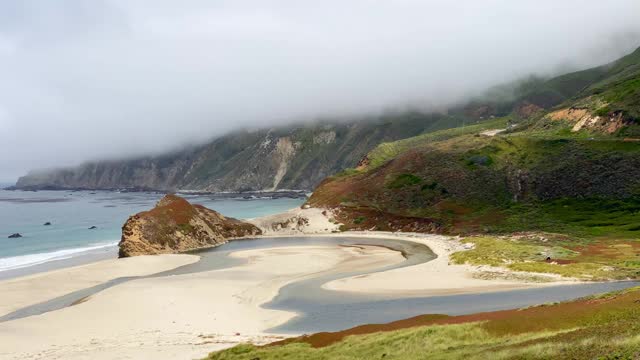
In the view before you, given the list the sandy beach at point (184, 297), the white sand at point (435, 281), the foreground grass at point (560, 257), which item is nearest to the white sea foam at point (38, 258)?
the sandy beach at point (184, 297)

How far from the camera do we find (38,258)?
92562 millimetres

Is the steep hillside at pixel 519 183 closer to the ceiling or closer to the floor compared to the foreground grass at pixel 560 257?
closer to the ceiling

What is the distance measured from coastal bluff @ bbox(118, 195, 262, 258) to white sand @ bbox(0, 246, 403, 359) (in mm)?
27380

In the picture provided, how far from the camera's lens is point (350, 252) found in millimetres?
87125

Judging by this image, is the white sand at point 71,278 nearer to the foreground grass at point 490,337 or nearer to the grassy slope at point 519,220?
the foreground grass at point 490,337

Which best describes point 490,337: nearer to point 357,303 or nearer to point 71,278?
point 357,303

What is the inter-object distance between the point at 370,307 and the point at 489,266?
23029 mm

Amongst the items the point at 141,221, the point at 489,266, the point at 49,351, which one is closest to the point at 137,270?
the point at 141,221

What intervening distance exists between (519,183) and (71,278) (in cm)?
9364

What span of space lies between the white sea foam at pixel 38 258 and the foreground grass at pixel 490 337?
224 feet

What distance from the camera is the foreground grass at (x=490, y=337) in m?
21.6

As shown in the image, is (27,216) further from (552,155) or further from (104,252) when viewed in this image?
(552,155)

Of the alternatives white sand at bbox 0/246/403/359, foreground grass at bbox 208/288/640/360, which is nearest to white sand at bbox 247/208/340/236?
white sand at bbox 0/246/403/359

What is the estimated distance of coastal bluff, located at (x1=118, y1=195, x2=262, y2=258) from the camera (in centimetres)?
9175
